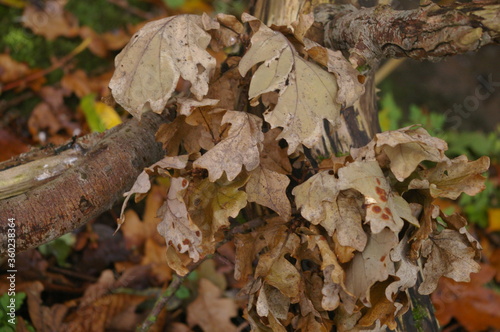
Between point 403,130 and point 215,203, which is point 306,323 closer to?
point 215,203

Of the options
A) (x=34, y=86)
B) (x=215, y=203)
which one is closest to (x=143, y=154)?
(x=215, y=203)

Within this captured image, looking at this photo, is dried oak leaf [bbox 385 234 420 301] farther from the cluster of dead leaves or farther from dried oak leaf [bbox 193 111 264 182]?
dried oak leaf [bbox 193 111 264 182]

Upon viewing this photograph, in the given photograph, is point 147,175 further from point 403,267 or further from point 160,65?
point 403,267

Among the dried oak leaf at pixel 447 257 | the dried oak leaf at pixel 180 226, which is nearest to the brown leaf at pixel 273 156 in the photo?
the dried oak leaf at pixel 180 226

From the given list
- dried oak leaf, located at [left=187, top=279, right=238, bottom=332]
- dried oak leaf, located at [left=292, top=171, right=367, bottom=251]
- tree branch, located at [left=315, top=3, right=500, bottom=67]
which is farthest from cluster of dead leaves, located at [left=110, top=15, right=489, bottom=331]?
dried oak leaf, located at [left=187, top=279, right=238, bottom=332]

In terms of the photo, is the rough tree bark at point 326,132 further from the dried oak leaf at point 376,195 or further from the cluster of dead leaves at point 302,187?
the dried oak leaf at point 376,195

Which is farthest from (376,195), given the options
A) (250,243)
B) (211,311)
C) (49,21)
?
(49,21)

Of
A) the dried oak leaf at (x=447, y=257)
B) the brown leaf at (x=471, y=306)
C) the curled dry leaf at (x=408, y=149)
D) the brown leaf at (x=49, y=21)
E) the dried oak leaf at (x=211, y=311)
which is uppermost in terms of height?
the curled dry leaf at (x=408, y=149)
